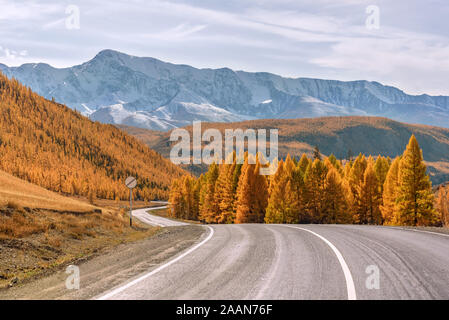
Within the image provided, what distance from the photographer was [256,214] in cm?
5431

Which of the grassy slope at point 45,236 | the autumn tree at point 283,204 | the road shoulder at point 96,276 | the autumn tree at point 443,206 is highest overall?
the road shoulder at point 96,276

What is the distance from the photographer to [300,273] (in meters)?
8.80

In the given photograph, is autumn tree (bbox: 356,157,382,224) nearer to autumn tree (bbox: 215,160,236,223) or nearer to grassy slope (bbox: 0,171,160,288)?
autumn tree (bbox: 215,160,236,223)

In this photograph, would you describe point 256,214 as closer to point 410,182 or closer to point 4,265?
point 410,182

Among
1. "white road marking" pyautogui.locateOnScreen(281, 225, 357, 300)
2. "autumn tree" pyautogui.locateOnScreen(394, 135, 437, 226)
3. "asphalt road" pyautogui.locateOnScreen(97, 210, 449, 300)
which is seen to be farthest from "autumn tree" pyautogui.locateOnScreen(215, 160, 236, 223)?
"white road marking" pyautogui.locateOnScreen(281, 225, 357, 300)

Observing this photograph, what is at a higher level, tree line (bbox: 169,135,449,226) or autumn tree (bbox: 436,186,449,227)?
tree line (bbox: 169,135,449,226)

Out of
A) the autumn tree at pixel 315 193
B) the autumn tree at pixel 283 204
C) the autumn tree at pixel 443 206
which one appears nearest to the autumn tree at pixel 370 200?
the autumn tree at pixel 315 193

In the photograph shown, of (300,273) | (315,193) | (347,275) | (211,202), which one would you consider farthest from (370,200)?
(300,273)

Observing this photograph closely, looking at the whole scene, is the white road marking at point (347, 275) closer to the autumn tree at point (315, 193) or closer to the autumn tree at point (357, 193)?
the autumn tree at point (315, 193)

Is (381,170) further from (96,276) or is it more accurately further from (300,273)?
(96,276)

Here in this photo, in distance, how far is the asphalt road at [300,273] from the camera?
719 cm

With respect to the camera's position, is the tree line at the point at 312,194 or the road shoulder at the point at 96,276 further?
the tree line at the point at 312,194

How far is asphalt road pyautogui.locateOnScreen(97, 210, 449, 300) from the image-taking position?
7.19 metres

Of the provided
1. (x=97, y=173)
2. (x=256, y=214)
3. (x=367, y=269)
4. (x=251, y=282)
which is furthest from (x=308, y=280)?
(x=97, y=173)
